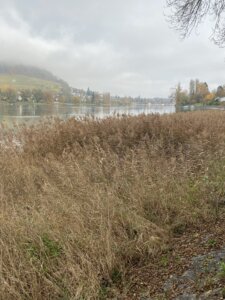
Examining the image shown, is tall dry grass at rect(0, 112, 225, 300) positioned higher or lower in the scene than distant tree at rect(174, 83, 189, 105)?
lower

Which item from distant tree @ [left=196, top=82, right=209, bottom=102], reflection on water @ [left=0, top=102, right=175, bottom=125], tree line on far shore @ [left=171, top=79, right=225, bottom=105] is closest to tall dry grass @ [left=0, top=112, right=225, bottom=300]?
reflection on water @ [left=0, top=102, right=175, bottom=125]

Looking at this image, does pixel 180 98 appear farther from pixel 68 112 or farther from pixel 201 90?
pixel 68 112

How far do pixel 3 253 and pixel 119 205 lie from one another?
1.57 meters

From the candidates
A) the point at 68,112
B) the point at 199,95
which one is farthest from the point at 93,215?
the point at 199,95

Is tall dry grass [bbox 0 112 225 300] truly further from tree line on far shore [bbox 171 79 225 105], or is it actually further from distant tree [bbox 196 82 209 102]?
distant tree [bbox 196 82 209 102]

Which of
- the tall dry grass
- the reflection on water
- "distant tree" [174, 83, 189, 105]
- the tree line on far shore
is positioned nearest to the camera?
the tall dry grass

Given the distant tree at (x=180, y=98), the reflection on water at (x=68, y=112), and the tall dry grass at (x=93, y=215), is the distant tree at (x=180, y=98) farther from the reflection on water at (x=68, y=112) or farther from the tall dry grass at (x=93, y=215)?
the tall dry grass at (x=93, y=215)

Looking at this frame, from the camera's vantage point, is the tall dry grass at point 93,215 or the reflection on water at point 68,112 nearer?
the tall dry grass at point 93,215

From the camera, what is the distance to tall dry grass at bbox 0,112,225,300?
9.48 ft

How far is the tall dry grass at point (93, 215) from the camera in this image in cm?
289

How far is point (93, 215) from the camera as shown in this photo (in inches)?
149

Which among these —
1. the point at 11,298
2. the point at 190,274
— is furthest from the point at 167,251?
the point at 11,298

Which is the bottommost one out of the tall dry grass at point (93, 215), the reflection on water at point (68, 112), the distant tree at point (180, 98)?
the tall dry grass at point (93, 215)

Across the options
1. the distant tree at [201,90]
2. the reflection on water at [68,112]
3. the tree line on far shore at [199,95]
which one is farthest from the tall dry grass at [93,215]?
the distant tree at [201,90]
